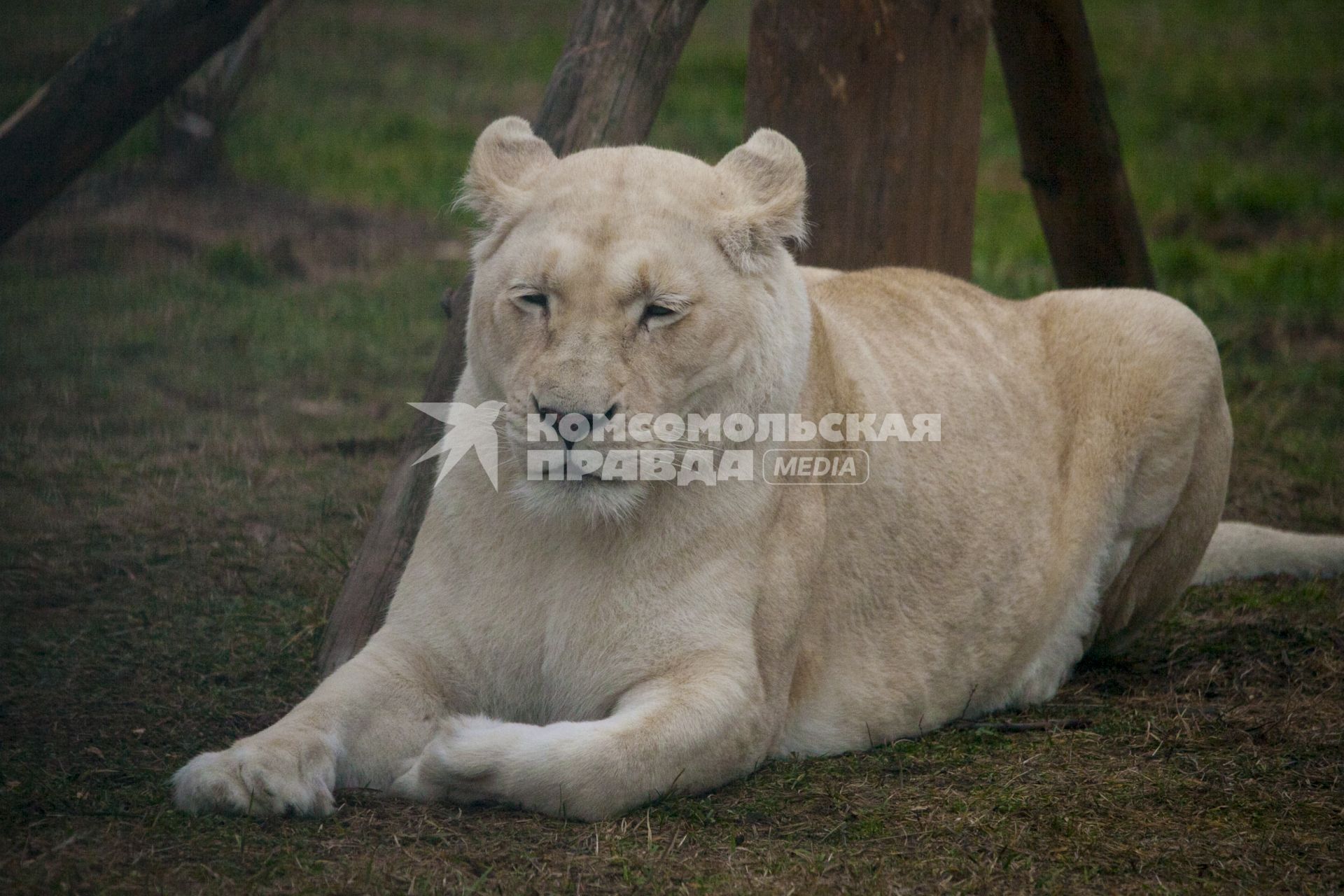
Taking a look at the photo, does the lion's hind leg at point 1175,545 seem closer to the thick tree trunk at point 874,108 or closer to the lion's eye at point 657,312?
the thick tree trunk at point 874,108

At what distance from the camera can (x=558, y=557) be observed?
359cm

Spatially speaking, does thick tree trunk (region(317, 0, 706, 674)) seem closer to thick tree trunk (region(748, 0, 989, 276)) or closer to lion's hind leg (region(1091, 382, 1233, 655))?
thick tree trunk (region(748, 0, 989, 276))

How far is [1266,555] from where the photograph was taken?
214 inches

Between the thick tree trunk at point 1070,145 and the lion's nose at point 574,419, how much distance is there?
3.41m

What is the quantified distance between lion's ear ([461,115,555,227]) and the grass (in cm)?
140

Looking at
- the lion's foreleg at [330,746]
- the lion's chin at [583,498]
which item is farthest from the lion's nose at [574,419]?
the lion's foreleg at [330,746]

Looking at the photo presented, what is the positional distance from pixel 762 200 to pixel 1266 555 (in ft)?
8.98

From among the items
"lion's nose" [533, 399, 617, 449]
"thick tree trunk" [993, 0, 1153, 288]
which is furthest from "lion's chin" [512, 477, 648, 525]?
"thick tree trunk" [993, 0, 1153, 288]

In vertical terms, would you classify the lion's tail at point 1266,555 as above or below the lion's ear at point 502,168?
below

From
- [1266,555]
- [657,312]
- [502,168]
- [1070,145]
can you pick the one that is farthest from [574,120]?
[1266,555]

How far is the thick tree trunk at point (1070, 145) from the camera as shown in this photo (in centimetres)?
596

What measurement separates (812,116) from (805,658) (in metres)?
2.13
